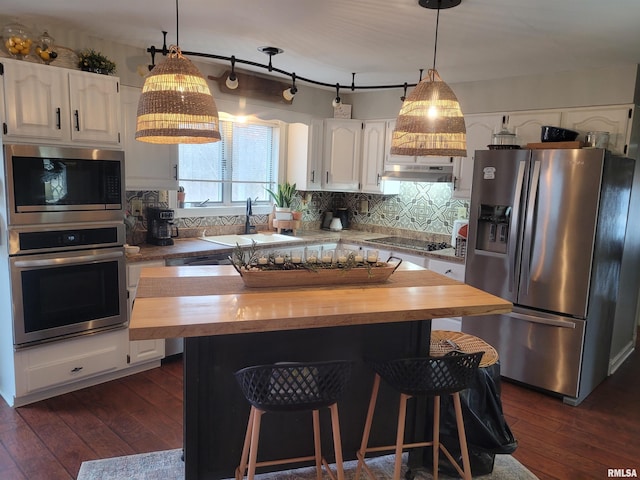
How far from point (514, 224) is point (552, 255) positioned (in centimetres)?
34

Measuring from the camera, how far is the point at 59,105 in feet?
9.62

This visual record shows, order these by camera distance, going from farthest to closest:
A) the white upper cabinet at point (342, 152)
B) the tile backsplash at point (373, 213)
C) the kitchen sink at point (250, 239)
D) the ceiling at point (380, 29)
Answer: the white upper cabinet at point (342, 152), the kitchen sink at point (250, 239), the tile backsplash at point (373, 213), the ceiling at point (380, 29)

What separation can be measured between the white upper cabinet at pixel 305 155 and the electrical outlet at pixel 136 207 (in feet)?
5.49

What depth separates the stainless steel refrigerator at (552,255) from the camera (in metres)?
3.16

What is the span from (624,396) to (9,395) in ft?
14.1

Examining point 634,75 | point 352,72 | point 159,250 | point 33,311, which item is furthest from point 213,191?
point 634,75

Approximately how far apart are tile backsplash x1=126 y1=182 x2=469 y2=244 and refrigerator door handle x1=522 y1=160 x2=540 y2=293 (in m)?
1.20

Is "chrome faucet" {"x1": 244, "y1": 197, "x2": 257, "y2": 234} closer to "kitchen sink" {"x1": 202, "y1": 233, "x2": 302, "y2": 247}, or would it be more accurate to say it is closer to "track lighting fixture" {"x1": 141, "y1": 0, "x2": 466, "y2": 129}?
"kitchen sink" {"x1": 202, "y1": 233, "x2": 302, "y2": 247}

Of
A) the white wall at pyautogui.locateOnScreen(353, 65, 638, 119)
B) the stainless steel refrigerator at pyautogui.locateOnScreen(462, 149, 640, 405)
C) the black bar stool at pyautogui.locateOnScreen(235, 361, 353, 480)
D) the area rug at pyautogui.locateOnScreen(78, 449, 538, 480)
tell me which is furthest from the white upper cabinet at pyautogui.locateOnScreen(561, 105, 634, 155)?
the black bar stool at pyautogui.locateOnScreen(235, 361, 353, 480)

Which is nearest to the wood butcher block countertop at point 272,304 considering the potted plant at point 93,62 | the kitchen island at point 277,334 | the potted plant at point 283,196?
the kitchen island at point 277,334

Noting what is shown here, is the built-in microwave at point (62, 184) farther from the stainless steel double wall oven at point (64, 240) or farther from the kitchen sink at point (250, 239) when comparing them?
the kitchen sink at point (250, 239)

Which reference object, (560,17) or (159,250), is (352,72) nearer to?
(560,17)

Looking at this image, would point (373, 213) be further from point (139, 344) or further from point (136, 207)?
point (139, 344)

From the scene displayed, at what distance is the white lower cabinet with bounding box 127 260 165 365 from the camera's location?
3355 mm
